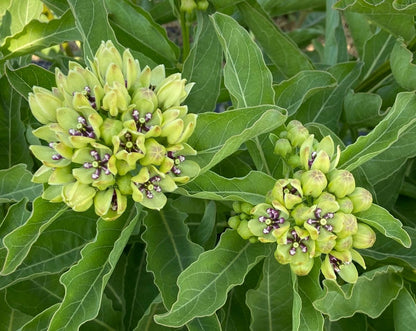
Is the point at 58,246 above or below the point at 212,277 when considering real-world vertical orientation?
below

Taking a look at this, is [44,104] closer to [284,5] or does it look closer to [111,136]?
[111,136]

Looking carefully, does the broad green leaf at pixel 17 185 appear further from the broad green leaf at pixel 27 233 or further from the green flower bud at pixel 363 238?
the green flower bud at pixel 363 238

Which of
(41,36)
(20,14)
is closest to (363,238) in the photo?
(41,36)

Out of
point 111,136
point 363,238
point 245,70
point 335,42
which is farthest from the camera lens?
point 335,42

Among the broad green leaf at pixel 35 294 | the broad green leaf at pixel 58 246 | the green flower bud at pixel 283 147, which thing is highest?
the green flower bud at pixel 283 147

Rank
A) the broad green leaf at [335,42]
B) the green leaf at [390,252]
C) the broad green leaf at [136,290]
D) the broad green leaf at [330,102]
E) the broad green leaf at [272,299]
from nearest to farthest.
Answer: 1. the broad green leaf at [272,299]
2. the green leaf at [390,252]
3. the broad green leaf at [136,290]
4. the broad green leaf at [330,102]
5. the broad green leaf at [335,42]

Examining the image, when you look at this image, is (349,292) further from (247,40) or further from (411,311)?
(247,40)

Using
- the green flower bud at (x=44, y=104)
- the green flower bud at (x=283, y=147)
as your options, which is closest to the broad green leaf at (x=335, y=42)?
the green flower bud at (x=283, y=147)
